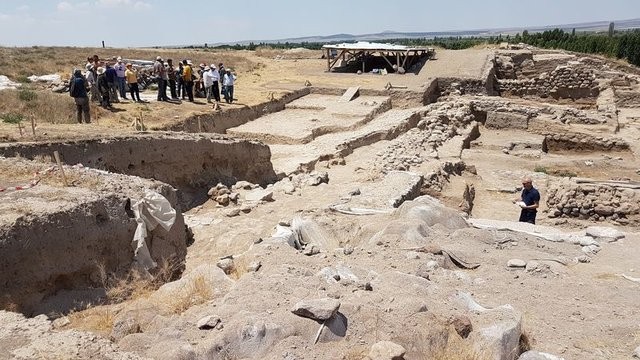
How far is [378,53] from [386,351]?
75.3 ft

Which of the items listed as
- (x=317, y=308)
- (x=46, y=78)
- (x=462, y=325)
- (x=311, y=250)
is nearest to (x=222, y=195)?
(x=311, y=250)

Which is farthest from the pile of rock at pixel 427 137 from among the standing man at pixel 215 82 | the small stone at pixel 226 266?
the small stone at pixel 226 266

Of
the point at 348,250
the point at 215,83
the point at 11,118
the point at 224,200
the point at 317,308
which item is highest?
the point at 215,83

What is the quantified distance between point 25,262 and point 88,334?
6.33 feet

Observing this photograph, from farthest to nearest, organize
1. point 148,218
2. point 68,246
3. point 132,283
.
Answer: point 148,218, point 132,283, point 68,246

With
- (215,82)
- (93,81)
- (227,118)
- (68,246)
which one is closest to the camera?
(68,246)

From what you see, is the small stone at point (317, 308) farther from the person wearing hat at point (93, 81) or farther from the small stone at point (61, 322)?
the person wearing hat at point (93, 81)

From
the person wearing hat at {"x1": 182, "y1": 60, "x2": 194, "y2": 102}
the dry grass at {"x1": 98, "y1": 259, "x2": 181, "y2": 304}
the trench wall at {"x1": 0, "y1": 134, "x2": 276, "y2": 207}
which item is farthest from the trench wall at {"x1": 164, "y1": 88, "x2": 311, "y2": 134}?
the dry grass at {"x1": 98, "y1": 259, "x2": 181, "y2": 304}

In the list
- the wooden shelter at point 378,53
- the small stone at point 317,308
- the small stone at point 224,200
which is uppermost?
the wooden shelter at point 378,53

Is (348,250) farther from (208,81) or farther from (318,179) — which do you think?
(208,81)

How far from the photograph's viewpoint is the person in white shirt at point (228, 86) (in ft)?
52.1

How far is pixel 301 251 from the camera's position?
608cm

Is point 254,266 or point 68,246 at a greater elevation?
point 68,246

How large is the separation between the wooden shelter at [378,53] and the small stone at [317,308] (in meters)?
19.8
